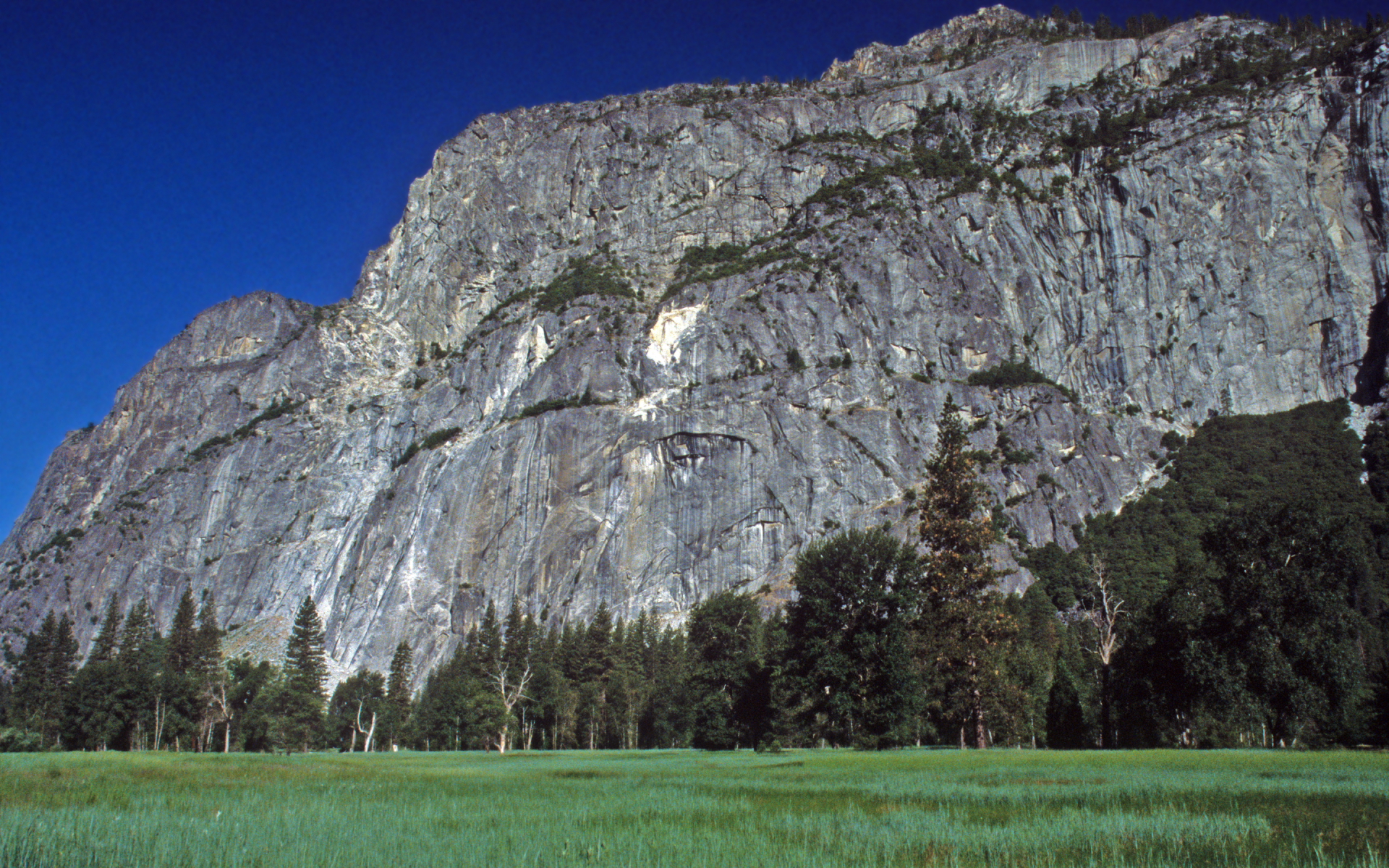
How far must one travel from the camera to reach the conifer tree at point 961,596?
40062mm

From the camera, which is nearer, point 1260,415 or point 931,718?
point 931,718

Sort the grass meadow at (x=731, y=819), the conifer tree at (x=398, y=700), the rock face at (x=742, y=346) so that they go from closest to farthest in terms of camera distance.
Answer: the grass meadow at (x=731, y=819) → the conifer tree at (x=398, y=700) → the rock face at (x=742, y=346)

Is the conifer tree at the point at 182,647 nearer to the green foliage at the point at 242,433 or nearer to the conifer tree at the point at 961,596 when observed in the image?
the conifer tree at the point at 961,596

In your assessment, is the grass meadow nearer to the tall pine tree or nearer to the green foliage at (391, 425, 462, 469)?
the tall pine tree

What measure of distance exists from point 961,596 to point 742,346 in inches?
3993

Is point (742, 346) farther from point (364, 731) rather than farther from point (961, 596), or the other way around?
point (961, 596)

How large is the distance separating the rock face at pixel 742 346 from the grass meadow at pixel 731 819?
9205 centimetres

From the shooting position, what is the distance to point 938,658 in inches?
1593

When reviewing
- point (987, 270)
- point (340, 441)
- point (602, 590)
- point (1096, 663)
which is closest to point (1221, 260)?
point (987, 270)

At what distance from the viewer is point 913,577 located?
46469 millimetres

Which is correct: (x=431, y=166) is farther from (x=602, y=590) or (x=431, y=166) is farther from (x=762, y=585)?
(x=762, y=585)

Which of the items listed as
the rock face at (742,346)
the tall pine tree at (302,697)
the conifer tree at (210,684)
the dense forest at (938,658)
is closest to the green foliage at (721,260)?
the rock face at (742,346)

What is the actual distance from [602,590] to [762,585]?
22.8 metres

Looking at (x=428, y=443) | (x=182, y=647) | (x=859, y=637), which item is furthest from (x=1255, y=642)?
(x=428, y=443)
